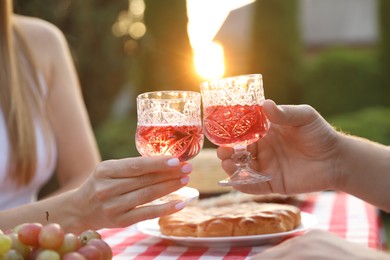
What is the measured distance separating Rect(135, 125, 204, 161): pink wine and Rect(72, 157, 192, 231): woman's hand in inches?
3.7

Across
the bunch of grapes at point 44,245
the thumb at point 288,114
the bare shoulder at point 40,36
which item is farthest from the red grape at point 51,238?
the bare shoulder at point 40,36

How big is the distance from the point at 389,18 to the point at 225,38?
4469 mm

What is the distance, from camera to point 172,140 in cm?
233

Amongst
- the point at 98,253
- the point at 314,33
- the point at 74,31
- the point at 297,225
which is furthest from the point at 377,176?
the point at 314,33

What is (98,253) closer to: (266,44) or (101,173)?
(101,173)

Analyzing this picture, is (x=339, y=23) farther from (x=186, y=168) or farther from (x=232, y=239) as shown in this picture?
(x=186, y=168)

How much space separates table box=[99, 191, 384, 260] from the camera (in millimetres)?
2436

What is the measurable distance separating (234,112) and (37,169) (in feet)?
4.83

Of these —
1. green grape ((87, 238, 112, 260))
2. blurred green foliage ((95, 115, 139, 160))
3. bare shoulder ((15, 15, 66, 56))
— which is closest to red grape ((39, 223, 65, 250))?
green grape ((87, 238, 112, 260))

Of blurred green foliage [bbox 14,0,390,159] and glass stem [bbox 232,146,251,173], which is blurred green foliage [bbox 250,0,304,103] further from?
glass stem [bbox 232,146,251,173]

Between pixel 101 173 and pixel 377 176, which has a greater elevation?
pixel 101 173

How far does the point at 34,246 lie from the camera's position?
1.78 metres

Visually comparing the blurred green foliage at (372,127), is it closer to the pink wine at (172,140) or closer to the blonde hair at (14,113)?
the blonde hair at (14,113)

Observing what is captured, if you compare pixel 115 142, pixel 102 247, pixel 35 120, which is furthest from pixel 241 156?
pixel 115 142
